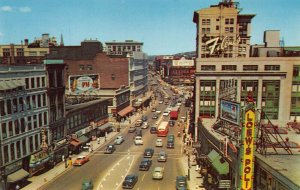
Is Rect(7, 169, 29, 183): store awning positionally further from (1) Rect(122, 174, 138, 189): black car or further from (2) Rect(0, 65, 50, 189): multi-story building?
(1) Rect(122, 174, 138, 189): black car

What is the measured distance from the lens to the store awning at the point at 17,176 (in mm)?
47231

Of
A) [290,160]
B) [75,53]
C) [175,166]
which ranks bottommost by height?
[175,166]

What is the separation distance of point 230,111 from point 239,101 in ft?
114

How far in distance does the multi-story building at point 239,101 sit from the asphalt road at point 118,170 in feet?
19.3

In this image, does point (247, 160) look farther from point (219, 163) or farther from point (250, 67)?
point (250, 67)

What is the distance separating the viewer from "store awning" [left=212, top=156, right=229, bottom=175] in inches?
1565

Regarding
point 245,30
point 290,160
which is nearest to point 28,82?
point 290,160

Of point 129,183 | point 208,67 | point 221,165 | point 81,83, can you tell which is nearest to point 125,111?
point 81,83

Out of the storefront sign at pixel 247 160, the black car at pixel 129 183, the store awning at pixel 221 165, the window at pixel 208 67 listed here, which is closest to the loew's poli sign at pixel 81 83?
the window at pixel 208 67

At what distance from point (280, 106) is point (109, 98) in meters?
51.2

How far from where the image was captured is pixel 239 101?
74250 millimetres

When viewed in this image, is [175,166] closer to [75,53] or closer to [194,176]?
[194,176]

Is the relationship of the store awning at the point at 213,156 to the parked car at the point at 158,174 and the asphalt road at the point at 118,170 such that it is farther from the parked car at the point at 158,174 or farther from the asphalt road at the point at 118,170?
the parked car at the point at 158,174

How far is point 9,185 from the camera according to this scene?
48.0m
